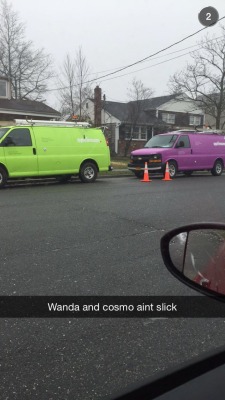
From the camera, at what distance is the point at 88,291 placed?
3.79 metres

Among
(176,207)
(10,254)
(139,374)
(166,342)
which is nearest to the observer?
(139,374)

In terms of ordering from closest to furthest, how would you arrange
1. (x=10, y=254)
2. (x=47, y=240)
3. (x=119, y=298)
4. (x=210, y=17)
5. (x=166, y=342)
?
(x=166, y=342) < (x=119, y=298) < (x=10, y=254) < (x=47, y=240) < (x=210, y=17)

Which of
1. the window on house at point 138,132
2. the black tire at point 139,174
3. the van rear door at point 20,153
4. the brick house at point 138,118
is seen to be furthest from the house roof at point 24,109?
the van rear door at point 20,153

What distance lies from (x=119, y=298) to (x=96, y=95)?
1328 inches

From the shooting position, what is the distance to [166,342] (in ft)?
9.55

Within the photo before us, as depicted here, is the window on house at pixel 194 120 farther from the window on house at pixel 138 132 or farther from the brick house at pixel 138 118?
the window on house at pixel 138 132

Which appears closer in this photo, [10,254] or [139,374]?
[139,374]

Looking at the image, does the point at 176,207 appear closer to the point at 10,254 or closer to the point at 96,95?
the point at 10,254

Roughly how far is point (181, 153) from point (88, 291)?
1365 centimetres

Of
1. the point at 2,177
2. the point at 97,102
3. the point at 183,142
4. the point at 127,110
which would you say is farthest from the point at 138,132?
the point at 2,177

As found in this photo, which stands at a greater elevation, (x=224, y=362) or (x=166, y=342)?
(x=224, y=362)

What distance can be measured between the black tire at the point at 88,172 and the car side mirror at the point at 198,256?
39.8ft

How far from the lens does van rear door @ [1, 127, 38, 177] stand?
1227 centimetres

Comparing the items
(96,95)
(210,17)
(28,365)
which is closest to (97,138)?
(210,17)
